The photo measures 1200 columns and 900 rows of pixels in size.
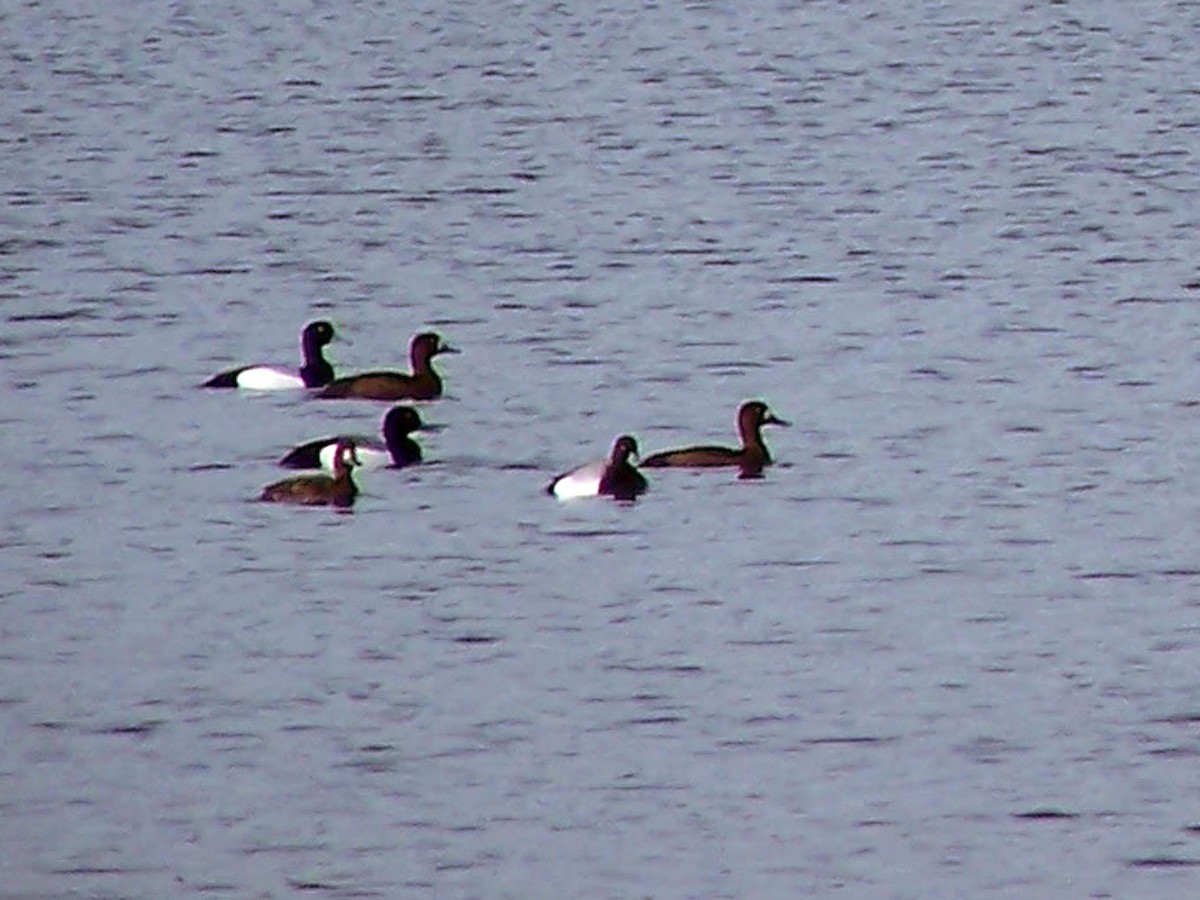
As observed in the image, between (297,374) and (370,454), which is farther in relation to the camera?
(297,374)

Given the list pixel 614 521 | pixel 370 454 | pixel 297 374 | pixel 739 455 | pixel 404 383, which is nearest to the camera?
pixel 614 521

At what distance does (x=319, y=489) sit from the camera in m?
16.1

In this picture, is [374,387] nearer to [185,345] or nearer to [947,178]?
[185,345]

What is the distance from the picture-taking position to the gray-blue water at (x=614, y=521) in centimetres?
1165

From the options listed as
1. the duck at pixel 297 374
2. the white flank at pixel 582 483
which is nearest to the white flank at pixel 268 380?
the duck at pixel 297 374

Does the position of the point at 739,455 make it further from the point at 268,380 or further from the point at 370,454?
the point at 268,380

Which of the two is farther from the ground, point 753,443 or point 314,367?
point 314,367

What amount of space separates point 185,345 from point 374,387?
1.76m

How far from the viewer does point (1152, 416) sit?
17.8 metres

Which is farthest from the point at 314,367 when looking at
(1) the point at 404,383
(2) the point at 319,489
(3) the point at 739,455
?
(3) the point at 739,455

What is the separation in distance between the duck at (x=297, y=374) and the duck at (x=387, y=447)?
147 centimetres

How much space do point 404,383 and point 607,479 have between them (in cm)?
261

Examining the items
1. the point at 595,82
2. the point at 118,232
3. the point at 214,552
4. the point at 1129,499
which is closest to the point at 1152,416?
the point at 1129,499

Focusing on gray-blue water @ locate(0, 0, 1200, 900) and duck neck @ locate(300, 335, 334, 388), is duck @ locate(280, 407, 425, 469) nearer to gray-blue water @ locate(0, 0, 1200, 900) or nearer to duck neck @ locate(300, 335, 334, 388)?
gray-blue water @ locate(0, 0, 1200, 900)
